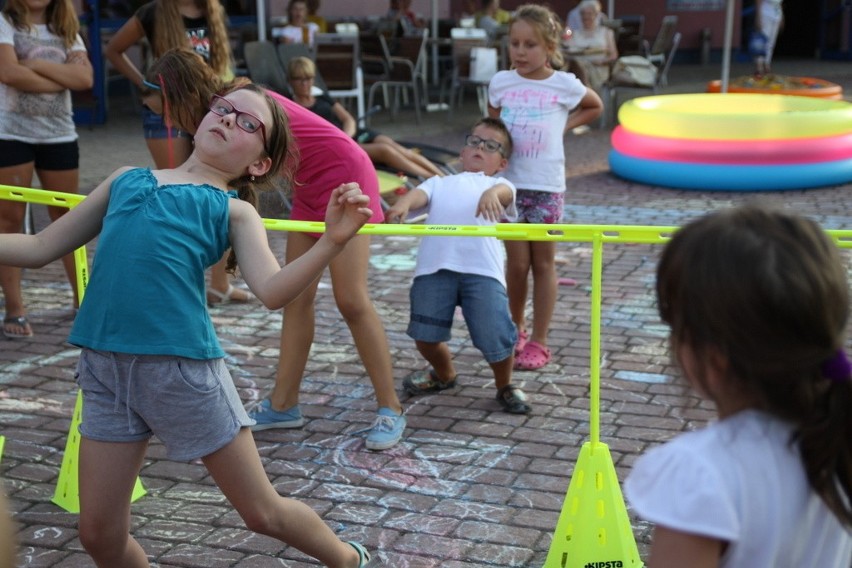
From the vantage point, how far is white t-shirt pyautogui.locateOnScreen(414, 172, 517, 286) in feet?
15.8

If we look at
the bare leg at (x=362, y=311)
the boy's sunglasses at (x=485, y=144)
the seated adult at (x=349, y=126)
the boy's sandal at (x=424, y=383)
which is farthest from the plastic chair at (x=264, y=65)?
the bare leg at (x=362, y=311)

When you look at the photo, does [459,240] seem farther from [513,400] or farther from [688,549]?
[688,549]

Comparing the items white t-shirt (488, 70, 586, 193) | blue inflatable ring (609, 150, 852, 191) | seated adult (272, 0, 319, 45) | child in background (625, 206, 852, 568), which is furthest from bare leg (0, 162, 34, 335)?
seated adult (272, 0, 319, 45)

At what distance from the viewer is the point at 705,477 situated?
1.58 m

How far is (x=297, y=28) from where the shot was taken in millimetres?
14359

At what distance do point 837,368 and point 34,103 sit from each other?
203 inches

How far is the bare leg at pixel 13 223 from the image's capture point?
19.3ft

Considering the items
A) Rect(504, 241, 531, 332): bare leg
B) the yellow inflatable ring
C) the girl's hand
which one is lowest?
the yellow inflatable ring

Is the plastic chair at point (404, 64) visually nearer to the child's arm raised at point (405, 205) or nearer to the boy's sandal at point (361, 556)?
the child's arm raised at point (405, 205)

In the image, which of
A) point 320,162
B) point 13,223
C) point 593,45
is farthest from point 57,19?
point 593,45

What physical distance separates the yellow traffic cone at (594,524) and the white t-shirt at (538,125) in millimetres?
2196

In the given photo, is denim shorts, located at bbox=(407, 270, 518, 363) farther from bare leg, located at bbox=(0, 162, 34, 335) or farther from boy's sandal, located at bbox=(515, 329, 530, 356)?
bare leg, located at bbox=(0, 162, 34, 335)

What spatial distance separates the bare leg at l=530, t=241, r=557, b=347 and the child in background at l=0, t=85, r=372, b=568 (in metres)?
2.72

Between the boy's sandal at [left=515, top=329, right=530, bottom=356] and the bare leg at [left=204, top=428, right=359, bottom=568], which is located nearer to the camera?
the bare leg at [left=204, top=428, right=359, bottom=568]
